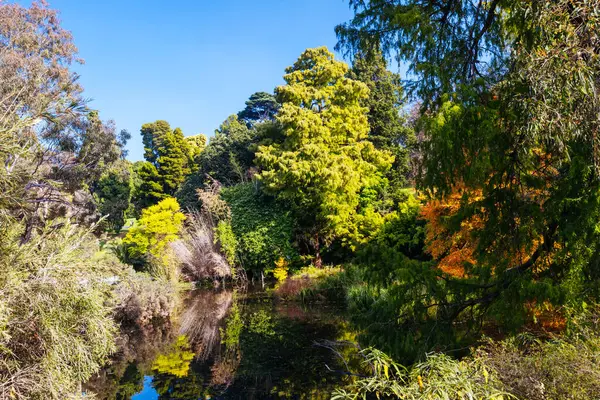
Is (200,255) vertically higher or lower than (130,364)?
higher

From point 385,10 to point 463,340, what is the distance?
3665 millimetres

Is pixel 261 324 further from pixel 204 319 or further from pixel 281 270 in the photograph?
pixel 281 270

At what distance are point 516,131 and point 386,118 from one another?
56.3 ft

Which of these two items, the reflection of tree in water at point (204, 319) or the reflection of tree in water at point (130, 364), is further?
the reflection of tree in water at point (204, 319)

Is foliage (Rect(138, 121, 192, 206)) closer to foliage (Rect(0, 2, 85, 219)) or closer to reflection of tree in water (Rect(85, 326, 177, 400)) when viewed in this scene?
foliage (Rect(0, 2, 85, 219))

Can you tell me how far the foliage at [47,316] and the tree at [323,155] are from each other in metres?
11.3

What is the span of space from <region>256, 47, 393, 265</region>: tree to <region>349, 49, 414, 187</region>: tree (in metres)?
1.14

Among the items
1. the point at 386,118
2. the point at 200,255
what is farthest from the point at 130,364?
the point at 386,118

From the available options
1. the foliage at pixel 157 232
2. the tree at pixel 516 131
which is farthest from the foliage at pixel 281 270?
the tree at pixel 516 131

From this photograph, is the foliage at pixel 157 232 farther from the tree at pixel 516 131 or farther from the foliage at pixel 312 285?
the tree at pixel 516 131

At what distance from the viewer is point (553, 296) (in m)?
3.29

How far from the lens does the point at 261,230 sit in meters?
17.5

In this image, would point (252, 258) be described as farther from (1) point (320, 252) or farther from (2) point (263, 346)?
(2) point (263, 346)

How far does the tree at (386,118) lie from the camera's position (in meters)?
19.1
